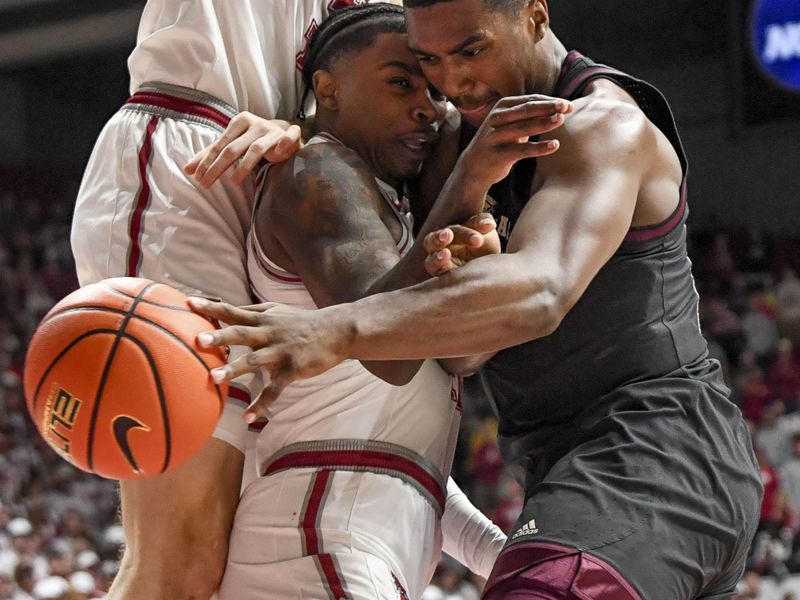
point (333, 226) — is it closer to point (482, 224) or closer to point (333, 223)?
point (333, 223)

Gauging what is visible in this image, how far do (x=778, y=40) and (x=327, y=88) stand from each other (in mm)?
7576

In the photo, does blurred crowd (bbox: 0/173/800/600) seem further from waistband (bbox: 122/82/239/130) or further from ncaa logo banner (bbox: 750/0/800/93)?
waistband (bbox: 122/82/239/130)

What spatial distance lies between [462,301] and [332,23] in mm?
1263

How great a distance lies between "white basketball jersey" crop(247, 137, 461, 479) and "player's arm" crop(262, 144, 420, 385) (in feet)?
0.33

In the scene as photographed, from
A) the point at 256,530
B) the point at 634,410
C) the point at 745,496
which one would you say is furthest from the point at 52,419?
the point at 745,496

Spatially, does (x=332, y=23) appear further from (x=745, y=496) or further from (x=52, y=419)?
(x=745, y=496)

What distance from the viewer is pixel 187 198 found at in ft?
10.2

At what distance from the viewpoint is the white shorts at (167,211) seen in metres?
3.06

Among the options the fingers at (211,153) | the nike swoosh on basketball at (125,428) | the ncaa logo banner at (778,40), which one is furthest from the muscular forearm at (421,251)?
the ncaa logo banner at (778,40)

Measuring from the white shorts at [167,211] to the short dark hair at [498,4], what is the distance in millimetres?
698

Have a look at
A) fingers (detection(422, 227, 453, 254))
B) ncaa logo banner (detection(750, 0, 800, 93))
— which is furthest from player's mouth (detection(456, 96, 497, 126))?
ncaa logo banner (detection(750, 0, 800, 93))

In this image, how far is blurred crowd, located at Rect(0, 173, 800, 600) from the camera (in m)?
8.70

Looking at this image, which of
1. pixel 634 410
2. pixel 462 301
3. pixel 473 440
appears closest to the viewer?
pixel 462 301

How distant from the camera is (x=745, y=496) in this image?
2.70 meters
